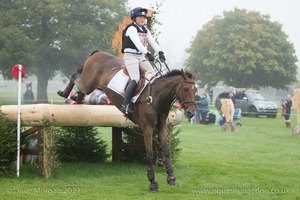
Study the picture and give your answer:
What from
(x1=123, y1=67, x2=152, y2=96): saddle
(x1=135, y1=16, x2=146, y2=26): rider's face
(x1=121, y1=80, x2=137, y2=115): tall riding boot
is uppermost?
(x1=135, y1=16, x2=146, y2=26): rider's face

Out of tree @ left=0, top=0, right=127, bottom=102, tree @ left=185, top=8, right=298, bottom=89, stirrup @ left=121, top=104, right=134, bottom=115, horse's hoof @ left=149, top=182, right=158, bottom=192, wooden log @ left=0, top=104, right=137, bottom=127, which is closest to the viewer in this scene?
horse's hoof @ left=149, top=182, right=158, bottom=192

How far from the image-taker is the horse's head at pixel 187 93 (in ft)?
29.5

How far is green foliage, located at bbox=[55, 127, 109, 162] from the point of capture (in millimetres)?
12984

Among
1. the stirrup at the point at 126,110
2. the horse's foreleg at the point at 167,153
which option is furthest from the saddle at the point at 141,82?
the horse's foreleg at the point at 167,153

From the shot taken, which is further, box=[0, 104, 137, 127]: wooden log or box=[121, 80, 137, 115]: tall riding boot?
box=[0, 104, 137, 127]: wooden log

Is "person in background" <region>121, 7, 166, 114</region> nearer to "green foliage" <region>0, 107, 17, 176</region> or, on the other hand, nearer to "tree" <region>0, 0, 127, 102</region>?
"green foliage" <region>0, 107, 17, 176</region>

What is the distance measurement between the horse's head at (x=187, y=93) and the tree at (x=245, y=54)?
51.0 meters

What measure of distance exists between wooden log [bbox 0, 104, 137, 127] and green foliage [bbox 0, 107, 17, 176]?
0.22m

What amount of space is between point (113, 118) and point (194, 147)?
26.4ft

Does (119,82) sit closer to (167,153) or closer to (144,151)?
(167,153)

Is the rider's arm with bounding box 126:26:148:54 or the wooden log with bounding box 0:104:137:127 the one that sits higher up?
the rider's arm with bounding box 126:26:148:54

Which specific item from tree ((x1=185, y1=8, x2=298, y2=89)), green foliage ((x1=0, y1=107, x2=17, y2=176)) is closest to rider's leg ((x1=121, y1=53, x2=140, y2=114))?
green foliage ((x1=0, y1=107, x2=17, y2=176))

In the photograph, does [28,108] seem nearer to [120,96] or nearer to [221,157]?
[120,96]

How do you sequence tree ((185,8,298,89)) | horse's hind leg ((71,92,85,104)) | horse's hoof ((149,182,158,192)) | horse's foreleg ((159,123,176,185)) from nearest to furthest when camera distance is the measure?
horse's hoof ((149,182,158,192)) < horse's foreleg ((159,123,176,185)) < horse's hind leg ((71,92,85,104)) < tree ((185,8,298,89))
